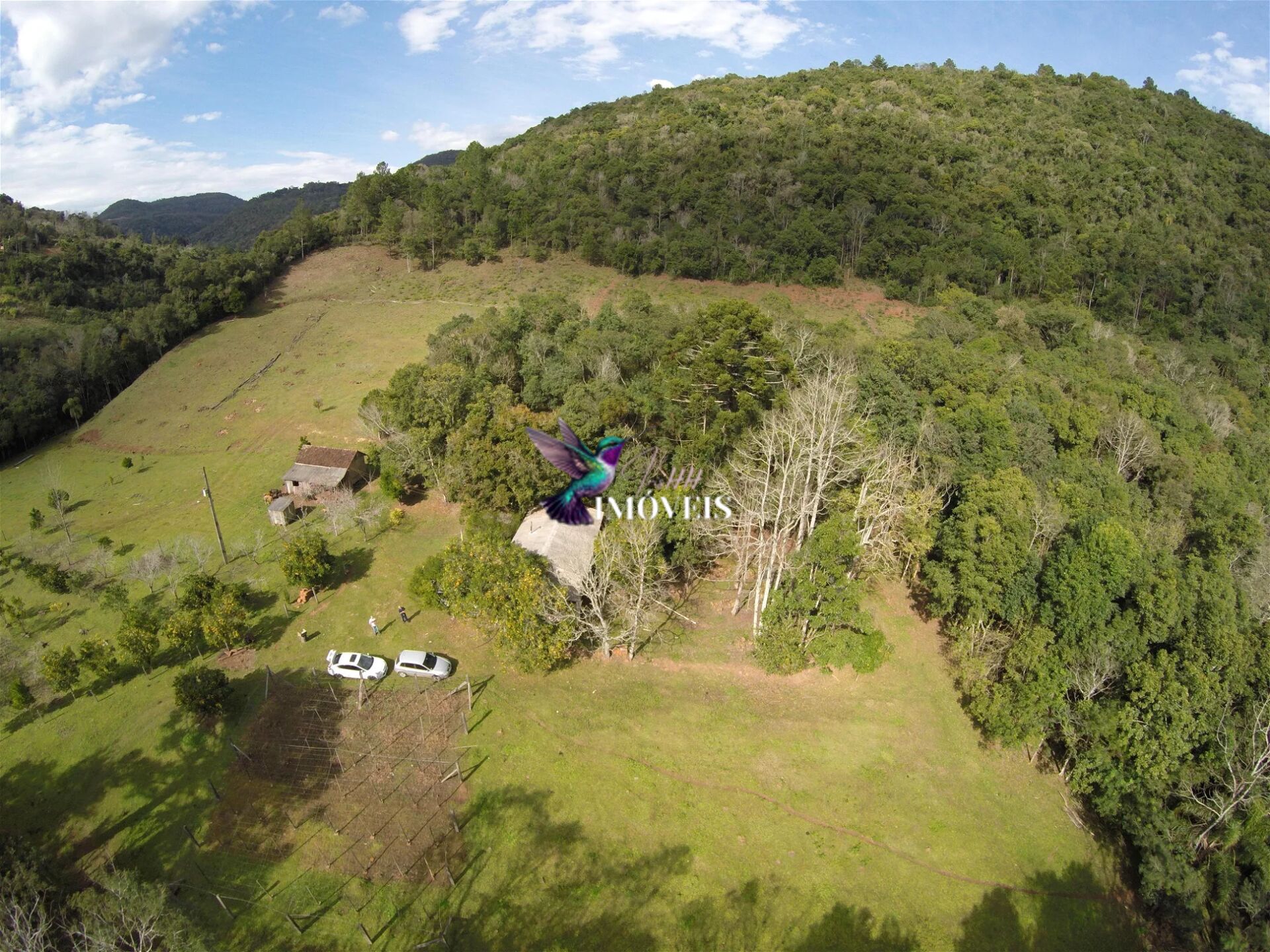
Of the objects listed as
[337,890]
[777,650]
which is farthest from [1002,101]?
[337,890]

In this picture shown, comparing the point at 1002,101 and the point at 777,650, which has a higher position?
the point at 1002,101

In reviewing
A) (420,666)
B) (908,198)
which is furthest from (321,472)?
(908,198)

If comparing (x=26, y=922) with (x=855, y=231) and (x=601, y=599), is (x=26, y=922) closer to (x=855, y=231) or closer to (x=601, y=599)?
(x=601, y=599)

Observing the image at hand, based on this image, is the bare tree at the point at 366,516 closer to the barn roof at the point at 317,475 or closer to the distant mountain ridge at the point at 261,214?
the barn roof at the point at 317,475

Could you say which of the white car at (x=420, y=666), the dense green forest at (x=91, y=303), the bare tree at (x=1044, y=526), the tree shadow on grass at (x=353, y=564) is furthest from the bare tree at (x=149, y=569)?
the bare tree at (x=1044, y=526)

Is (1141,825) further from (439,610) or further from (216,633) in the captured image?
(216,633)

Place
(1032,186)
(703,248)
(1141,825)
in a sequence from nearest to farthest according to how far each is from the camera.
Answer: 1. (1141,825)
2. (703,248)
3. (1032,186)
